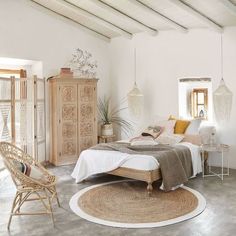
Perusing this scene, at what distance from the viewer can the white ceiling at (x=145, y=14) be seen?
5.35 meters

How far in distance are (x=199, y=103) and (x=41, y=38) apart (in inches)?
144

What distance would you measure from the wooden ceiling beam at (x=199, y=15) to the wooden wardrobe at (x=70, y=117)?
2636 millimetres

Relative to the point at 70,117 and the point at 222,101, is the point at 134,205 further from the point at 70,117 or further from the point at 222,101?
the point at 70,117

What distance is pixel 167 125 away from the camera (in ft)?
21.4

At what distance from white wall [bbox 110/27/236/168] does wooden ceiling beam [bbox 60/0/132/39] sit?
1.05ft

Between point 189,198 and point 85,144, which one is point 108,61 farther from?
point 189,198

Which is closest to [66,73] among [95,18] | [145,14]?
[95,18]

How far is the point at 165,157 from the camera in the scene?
4992 millimetres

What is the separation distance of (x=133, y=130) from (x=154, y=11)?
3.00 metres

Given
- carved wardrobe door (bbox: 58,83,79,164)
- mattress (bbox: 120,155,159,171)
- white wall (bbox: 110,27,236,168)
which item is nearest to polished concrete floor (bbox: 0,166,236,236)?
mattress (bbox: 120,155,159,171)

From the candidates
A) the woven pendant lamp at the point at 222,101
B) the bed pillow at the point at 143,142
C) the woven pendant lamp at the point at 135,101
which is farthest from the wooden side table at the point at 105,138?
the woven pendant lamp at the point at 222,101

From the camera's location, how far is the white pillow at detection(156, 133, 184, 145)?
235 inches

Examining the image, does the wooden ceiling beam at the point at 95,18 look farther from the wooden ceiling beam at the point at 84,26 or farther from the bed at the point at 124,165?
the bed at the point at 124,165

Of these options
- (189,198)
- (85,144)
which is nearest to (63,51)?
(85,144)
